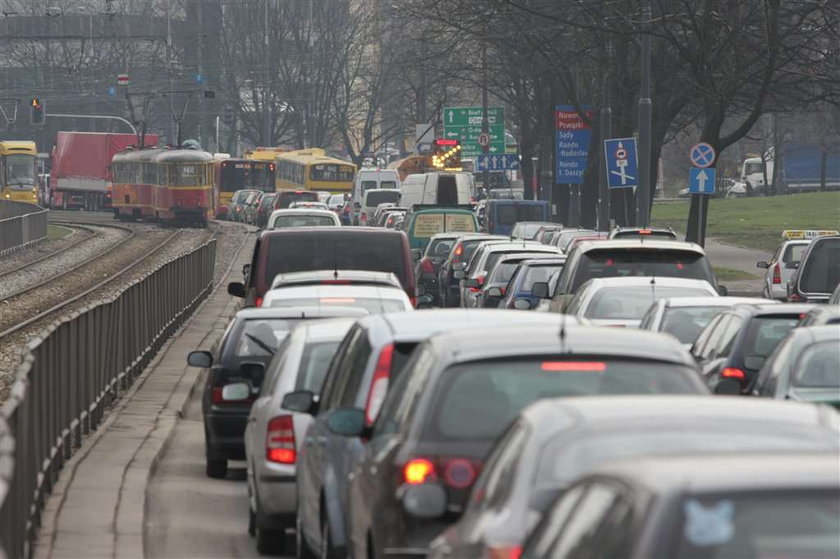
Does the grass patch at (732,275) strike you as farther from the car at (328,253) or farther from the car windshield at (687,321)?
the car windshield at (687,321)

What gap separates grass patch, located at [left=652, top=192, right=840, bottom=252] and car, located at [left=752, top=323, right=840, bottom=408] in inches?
2051

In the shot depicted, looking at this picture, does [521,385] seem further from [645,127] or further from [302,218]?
[645,127]

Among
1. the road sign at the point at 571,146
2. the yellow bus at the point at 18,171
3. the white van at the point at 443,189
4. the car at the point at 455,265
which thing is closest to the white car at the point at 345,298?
the car at the point at 455,265

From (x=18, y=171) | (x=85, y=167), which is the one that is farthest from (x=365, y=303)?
(x=85, y=167)

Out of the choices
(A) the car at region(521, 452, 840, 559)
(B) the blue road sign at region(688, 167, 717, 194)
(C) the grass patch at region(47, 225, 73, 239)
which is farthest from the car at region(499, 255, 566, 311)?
(C) the grass patch at region(47, 225, 73, 239)

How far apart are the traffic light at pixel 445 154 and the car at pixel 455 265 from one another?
122ft

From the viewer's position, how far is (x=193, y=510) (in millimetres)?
12672

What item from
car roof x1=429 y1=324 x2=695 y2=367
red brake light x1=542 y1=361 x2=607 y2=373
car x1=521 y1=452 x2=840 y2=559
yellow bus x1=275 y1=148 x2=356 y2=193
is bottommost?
yellow bus x1=275 y1=148 x2=356 y2=193

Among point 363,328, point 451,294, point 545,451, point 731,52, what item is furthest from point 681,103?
point 545,451

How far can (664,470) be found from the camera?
428 cm

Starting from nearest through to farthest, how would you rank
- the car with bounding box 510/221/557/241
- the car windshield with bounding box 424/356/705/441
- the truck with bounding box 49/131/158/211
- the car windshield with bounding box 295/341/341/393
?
the car windshield with bounding box 424/356/705/441
the car windshield with bounding box 295/341/341/393
the car with bounding box 510/221/557/241
the truck with bounding box 49/131/158/211

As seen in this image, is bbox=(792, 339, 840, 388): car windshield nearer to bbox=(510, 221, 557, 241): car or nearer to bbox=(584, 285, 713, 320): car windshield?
bbox=(584, 285, 713, 320): car windshield

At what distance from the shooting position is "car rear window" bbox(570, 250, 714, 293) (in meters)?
20.0

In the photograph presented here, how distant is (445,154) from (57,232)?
15055mm
